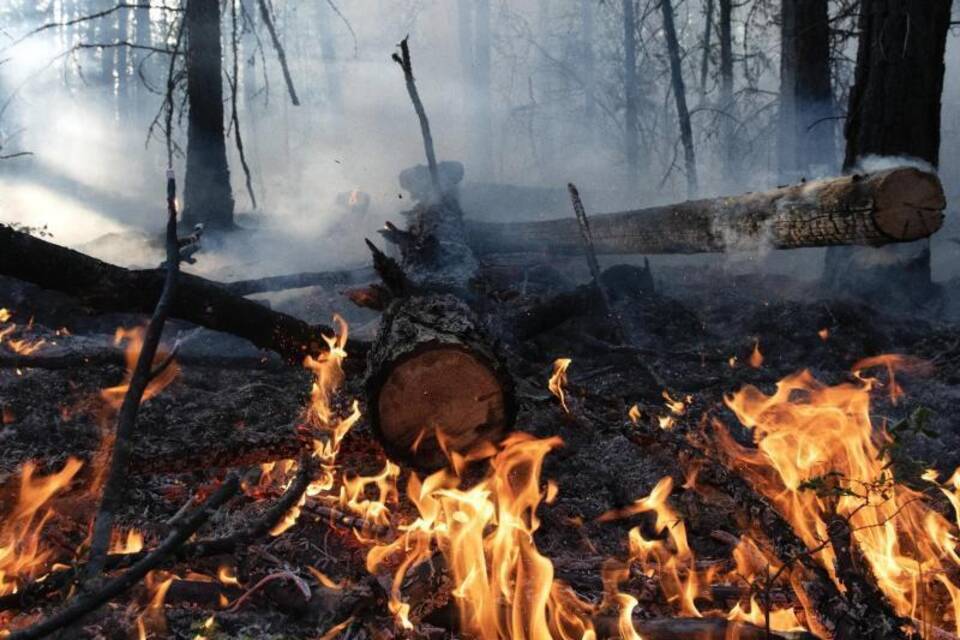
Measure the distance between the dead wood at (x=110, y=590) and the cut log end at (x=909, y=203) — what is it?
4.30 meters

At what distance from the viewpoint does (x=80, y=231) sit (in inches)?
721

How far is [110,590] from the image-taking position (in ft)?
6.90

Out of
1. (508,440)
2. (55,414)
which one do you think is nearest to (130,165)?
(55,414)

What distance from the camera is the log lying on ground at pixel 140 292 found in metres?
4.07

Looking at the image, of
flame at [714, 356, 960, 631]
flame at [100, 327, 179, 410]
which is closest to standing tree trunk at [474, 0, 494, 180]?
flame at [100, 327, 179, 410]

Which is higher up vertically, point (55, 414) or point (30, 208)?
point (30, 208)

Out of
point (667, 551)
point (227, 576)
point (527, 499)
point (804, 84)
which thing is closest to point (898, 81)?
point (804, 84)

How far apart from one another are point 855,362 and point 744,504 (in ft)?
11.8

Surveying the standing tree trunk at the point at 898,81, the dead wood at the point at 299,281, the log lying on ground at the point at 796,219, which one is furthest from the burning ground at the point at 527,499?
the standing tree trunk at the point at 898,81

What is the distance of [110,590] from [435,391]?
195 centimetres

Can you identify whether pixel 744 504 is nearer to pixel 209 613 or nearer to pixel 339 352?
pixel 209 613

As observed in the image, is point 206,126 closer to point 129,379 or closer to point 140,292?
point 129,379

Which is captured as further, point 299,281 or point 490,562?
point 299,281

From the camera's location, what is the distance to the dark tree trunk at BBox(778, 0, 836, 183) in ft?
29.8
